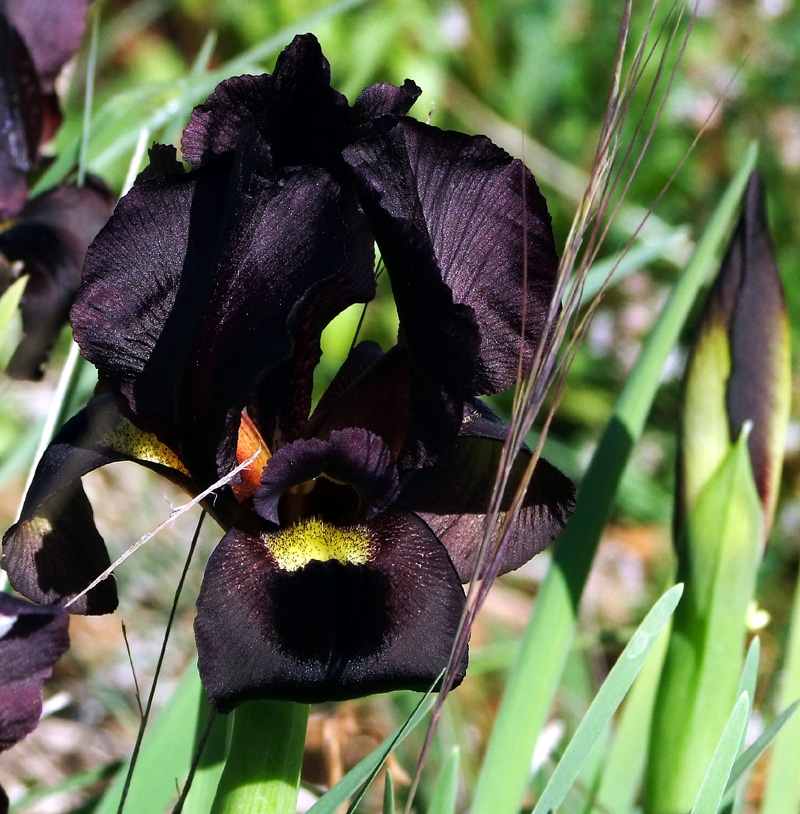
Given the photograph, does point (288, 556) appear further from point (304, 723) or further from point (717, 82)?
point (717, 82)

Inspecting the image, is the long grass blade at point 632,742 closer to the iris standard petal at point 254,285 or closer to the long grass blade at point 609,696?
the long grass blade at point 609,696

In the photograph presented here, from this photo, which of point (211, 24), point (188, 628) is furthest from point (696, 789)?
point (211, 24)

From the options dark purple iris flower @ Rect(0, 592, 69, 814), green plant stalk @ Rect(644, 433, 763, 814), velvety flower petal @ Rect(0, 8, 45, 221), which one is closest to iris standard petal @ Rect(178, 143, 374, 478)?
dark purple iris flower @ Rect(0, 592, 69, 814)

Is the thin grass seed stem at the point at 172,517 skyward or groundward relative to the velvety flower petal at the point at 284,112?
groundward

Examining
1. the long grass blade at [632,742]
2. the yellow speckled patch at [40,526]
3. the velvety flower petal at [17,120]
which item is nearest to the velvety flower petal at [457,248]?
the yellow speckled patch at [40,526]

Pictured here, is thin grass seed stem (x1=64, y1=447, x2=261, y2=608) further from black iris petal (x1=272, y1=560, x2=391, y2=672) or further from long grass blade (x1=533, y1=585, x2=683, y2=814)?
long grass blade (x1=533, y1=585, x2=683, y2=814)

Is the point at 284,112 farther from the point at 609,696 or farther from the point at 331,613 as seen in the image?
the point at 609,696

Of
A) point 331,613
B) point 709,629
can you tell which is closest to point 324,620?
point 331,613
